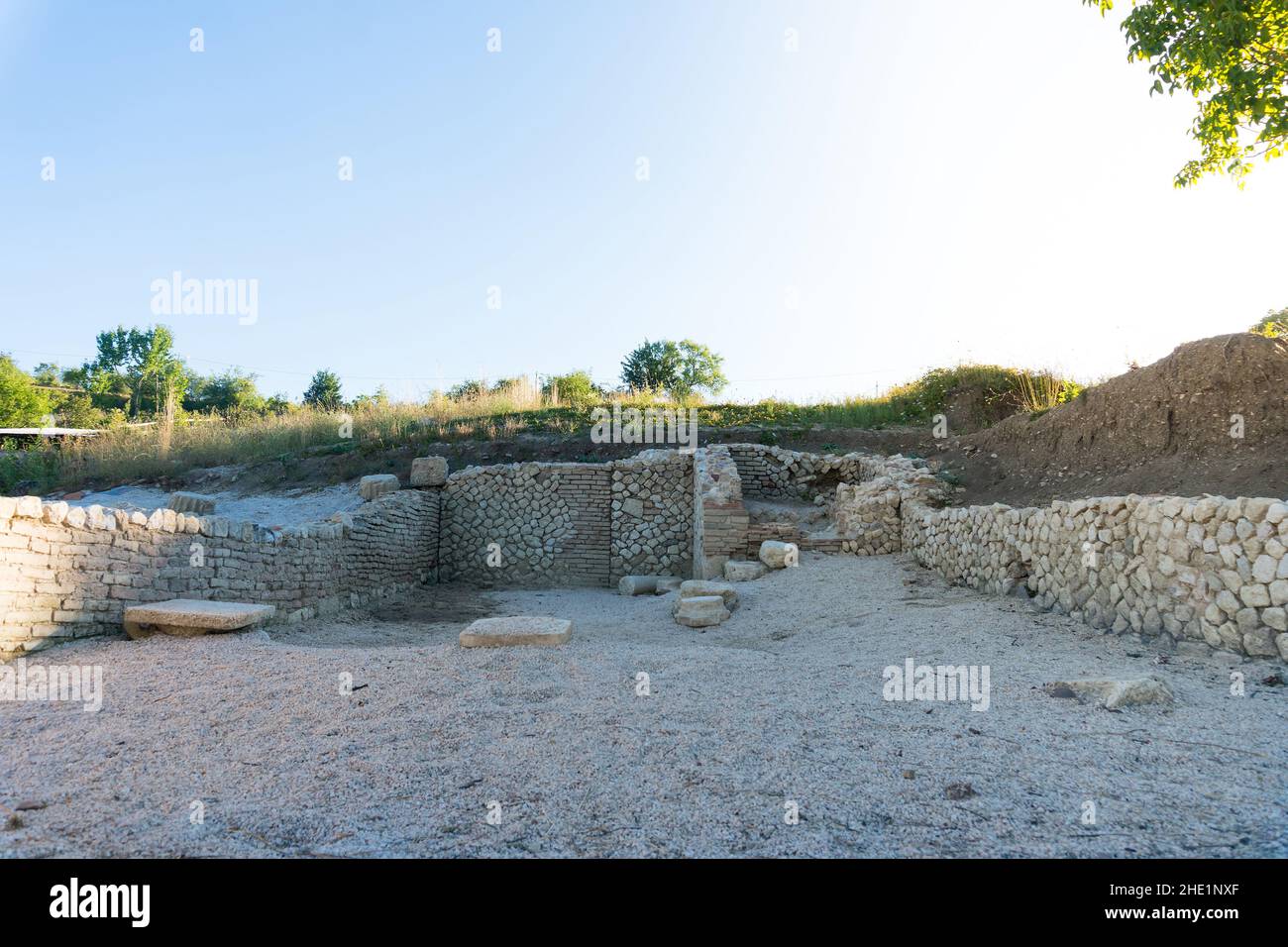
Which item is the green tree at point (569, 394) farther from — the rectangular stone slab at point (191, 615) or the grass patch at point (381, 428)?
the rectangular stone slab at point (191, 615)

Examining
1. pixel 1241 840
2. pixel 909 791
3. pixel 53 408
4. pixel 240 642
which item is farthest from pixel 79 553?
pixel 53 408

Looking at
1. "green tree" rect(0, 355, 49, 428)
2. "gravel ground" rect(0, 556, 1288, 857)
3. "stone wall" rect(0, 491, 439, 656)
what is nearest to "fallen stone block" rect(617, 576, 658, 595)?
"stone wall" rect(0, 491, 439, 656)

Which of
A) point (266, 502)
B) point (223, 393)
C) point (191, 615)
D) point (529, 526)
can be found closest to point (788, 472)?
point (529, 526)

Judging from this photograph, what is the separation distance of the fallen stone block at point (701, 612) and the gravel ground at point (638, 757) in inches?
84.5

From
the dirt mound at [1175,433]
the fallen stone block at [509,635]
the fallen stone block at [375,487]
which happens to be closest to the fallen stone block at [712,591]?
the fallen stone block at [509,635]

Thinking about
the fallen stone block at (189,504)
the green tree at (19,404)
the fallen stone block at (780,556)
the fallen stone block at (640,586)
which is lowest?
the fallen stone block at (640,586)

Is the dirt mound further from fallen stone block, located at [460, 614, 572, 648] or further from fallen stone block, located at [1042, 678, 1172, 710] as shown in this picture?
fallen stone block, located at [460, 614, 572, 648]

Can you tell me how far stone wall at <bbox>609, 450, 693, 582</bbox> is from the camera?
1275 centimetres

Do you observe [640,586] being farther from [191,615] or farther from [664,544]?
[191,615]

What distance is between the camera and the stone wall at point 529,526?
1285cm

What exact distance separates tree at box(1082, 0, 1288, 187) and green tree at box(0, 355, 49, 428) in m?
33.6

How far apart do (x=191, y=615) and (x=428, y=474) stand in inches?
283
